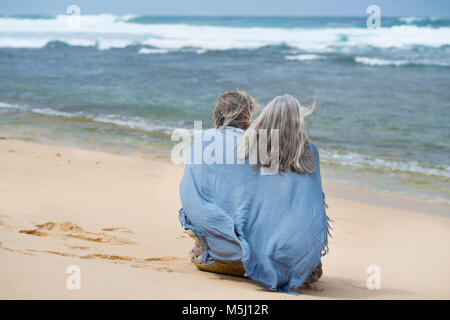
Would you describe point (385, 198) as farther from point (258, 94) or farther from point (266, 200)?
point (258, 94)

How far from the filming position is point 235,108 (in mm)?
3553

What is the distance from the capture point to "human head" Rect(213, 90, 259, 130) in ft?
11.6

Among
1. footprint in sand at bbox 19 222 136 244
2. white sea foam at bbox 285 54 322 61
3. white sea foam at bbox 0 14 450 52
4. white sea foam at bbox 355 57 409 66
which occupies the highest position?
white sea foam at bbox 0 14 450 52

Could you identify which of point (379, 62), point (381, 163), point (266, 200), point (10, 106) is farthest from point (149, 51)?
point (266, 200)

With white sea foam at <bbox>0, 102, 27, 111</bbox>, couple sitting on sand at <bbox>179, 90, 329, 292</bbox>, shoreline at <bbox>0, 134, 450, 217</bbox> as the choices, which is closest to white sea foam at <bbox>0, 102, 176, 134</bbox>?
white sea foam at <bbox>0, 102, 27, 111</bbox>

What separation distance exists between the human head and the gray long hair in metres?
0.30

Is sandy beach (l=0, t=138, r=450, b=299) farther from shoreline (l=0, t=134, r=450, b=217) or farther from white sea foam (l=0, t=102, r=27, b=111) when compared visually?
white sea foam (l=0, t=102, r=27, b=111)

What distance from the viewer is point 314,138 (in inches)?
432

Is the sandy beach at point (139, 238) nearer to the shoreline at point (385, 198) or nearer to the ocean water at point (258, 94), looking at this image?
the shoreline at point (385, 198)

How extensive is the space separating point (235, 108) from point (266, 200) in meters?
0.64

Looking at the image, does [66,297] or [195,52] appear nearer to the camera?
[66,297]
